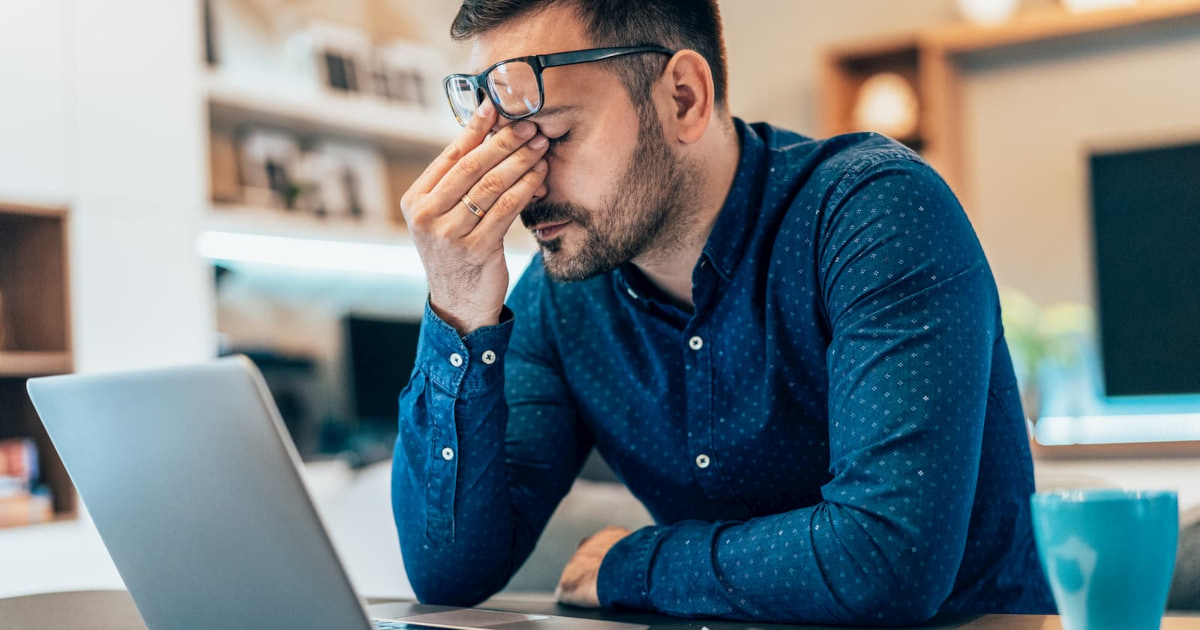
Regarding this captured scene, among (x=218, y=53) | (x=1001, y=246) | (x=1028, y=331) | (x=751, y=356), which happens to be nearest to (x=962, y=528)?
(x=751, y=356)

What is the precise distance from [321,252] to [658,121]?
2466 millimetres

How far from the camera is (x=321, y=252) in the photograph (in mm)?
3551

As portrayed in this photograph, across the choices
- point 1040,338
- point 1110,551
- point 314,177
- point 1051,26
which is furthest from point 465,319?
point 1051,26

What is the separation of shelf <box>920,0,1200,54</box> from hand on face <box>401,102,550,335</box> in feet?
10.4

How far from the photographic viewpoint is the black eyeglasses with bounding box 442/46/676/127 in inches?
44.8

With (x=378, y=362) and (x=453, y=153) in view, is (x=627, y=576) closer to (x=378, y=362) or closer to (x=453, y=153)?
(x=453, y=153)

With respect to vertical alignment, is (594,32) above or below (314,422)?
above

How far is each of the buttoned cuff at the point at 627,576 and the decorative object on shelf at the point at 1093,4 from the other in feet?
11.1

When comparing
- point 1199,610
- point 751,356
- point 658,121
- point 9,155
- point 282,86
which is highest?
point 282,86

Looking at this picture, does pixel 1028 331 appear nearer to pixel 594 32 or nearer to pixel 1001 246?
pixel 1001 246

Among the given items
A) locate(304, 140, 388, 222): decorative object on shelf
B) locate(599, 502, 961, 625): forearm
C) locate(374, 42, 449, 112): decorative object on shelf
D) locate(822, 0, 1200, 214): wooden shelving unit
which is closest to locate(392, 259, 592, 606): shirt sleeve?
locate(599, 502, 961, 625): forearm

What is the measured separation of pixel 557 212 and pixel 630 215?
79mm

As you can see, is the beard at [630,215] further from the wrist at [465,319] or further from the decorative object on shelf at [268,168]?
the decorative object on shelf at [268,168]

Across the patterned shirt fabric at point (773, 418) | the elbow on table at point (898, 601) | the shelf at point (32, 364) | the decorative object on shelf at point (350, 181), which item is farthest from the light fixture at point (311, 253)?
the elbow on table at point (898, 601)
